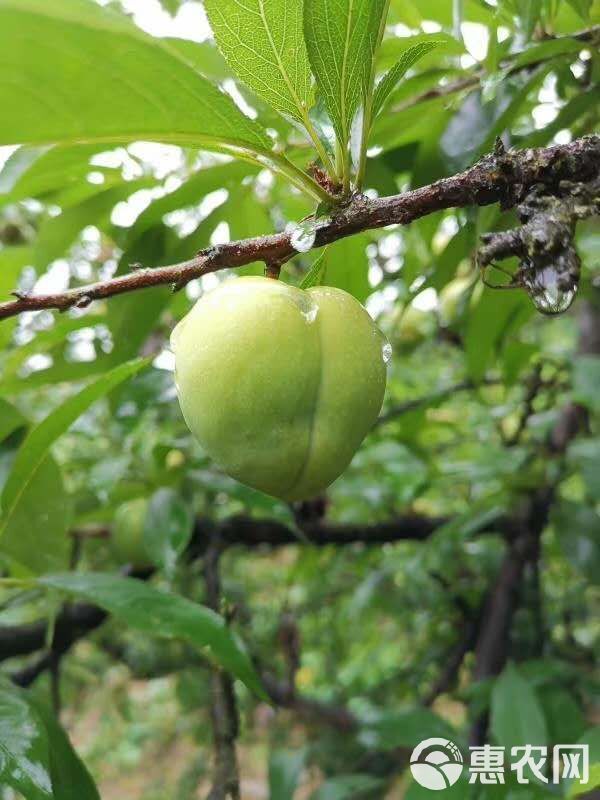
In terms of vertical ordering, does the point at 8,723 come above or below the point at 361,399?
below

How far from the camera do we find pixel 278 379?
1.79ft

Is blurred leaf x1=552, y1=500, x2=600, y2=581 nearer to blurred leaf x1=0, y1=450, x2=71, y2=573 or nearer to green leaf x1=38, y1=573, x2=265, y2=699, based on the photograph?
green leaf x1=38, y1=573, x2=265, y2=699

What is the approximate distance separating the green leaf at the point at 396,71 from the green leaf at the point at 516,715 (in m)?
0.92

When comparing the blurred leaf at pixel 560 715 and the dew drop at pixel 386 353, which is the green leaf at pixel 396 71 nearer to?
the dew drop at pixel 386 353

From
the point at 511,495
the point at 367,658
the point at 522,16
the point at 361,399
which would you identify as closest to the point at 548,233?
the point at 361,399

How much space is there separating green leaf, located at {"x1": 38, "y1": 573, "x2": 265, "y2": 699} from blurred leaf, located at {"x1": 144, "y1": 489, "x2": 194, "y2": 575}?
0.26 meters

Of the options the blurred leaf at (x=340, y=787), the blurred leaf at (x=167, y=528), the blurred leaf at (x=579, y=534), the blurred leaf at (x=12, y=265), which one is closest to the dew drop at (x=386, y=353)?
the blurred leaf at (x=12, y=265)

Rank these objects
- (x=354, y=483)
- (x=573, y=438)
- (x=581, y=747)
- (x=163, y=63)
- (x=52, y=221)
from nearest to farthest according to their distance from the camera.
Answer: (x=163, y=63), (x=581, y=747), (x=52, y=221), (x=573, y=438), (x=354, y=483)

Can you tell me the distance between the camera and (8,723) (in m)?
0.71

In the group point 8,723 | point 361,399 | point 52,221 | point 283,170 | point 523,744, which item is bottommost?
point 523,744

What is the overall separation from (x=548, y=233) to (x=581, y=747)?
0.66 meters

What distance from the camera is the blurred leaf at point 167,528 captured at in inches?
45.6

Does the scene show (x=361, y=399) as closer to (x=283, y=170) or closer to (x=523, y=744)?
(x=283, y=170)

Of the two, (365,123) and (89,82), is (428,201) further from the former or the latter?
(89,82)
